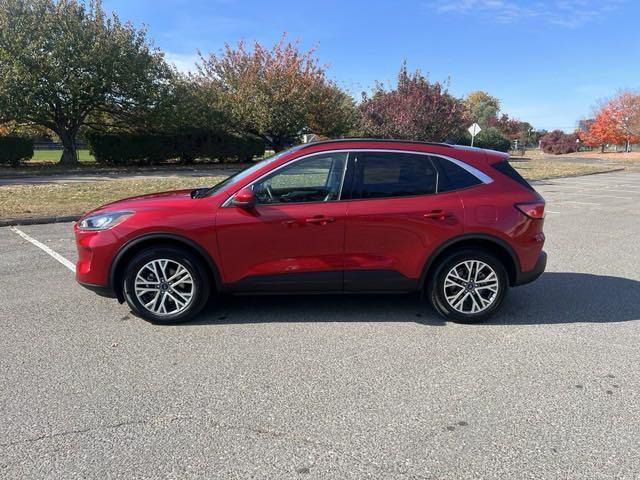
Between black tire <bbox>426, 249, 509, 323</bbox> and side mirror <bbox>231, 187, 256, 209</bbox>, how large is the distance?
1.79 metres

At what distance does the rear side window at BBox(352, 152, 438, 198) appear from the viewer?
170 inches

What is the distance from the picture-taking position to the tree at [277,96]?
30109 mm

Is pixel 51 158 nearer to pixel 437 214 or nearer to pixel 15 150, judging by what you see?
pixel 15 150

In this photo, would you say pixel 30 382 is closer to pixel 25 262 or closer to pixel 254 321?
pixel 254 321

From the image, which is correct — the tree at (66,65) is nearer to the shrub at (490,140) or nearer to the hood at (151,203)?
the hood at (151,203)

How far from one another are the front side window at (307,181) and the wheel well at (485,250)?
1.08 metres

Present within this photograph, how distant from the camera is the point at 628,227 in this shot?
990cm

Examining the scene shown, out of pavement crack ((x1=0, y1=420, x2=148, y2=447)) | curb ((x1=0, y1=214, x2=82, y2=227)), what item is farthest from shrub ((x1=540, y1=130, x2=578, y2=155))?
pavement crack ((x1=0, y1=420, x2=148, y2=447))

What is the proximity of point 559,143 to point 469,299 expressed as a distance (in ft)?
226

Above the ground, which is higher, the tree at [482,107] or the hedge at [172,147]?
the tree at [482,107]

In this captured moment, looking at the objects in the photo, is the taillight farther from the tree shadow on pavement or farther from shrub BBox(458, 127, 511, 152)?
shrub BBox(458, 127, 511, 152)

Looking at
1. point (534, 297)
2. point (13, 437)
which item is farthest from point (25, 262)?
Answer: point (534, 297)

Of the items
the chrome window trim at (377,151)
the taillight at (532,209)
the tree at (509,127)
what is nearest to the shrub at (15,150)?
the chrome window trim at (377,151)

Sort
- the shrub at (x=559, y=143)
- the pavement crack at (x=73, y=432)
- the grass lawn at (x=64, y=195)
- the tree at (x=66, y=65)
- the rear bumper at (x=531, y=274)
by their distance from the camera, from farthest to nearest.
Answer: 1. the shrub at (x=559, y=143)
2. the tree at (x=66, y=65)
3. the grass lawn at (x=64, y=195)
4. the rear bumper at (x=531, y=274)
5. the pavement crack at (x=73, y=432)
